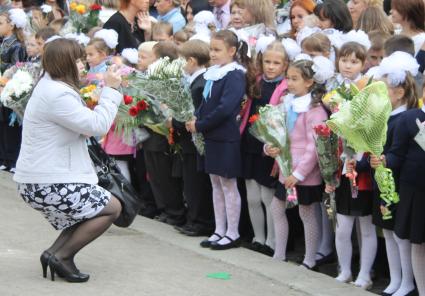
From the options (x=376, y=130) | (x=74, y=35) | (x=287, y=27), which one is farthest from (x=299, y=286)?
(x=74, y=35)

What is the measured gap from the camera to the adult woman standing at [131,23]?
1085 cm

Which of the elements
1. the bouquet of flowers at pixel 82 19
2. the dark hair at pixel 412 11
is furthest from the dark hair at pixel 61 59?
the bouquet of flowers at pixel 82 19

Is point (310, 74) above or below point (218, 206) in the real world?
above

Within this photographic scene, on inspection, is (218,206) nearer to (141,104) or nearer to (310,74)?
(141,104)

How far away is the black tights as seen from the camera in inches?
281

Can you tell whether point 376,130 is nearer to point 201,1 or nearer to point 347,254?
point 347,254

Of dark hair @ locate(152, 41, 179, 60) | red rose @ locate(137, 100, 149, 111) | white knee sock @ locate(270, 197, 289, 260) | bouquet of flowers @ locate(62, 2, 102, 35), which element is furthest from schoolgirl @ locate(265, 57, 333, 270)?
bouquet of flowers @ locate(62, 2, 102, 35)

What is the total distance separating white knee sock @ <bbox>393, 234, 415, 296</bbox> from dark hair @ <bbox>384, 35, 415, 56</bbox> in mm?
1433

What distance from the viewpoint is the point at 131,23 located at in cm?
1122

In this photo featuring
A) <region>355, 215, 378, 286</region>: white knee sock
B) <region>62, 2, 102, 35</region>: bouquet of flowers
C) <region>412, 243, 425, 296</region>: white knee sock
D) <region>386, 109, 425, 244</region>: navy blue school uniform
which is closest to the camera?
<region>386, 109, 425, 244</region>: navy blue school uniform

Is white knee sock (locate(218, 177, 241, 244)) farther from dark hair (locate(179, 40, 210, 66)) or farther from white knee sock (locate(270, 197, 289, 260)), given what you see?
dark hair (locate(179, 40, 210, 66))

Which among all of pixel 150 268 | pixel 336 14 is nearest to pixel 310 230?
pixel 150 268

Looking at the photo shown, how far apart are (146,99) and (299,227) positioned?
5.92 ft

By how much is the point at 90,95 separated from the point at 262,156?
1682 millimetres
